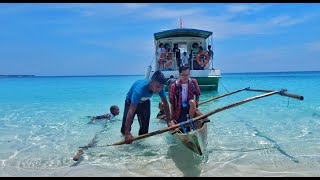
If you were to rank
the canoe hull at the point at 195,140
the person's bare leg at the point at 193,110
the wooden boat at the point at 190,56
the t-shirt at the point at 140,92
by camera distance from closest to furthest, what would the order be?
1. the canoe hull at the point at 195,140
2. the t-shirt at the point at 140,92
3. the person's bare leg at the point at 193,110
4. the wooden boat at the point at 190,56

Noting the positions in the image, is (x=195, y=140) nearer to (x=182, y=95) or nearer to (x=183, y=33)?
(x=182, y=95)

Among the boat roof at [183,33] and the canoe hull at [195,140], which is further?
the boat roof at [183,33]

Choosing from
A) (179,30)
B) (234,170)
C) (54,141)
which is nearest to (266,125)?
(234,170)

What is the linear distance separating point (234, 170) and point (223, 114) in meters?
7.05

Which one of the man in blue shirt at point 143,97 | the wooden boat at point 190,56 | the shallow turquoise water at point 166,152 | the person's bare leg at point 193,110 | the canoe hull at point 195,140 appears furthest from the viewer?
the wooden boat at point 190,56

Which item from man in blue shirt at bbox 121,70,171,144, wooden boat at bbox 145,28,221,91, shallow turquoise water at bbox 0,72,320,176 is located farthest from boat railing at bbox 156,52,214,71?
man in blue shirt at bbox 121,70,171,144

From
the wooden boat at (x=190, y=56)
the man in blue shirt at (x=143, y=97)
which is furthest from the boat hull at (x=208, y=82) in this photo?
the man in blue shirt at (x=143, y=97)

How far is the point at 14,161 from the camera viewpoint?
20.5 ft

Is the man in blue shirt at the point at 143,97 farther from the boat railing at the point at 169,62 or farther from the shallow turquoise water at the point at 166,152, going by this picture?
the boat railing at the point at 169,62

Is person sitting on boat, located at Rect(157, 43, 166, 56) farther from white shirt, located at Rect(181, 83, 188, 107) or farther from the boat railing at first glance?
white shirt, located at Rect(181, 83, 188, 107)

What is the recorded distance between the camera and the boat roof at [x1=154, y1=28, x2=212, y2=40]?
2036 cm

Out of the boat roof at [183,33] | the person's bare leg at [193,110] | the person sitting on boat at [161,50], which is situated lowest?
the person's bare leg at [193,110]

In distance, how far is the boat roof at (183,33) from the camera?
802 inches

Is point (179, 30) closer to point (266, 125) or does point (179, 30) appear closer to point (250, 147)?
point (266, 125)
